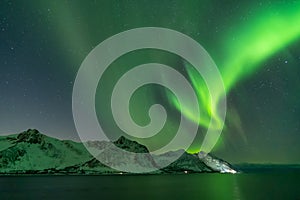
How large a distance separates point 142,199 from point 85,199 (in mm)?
21820

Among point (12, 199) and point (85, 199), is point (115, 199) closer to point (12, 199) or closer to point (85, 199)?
point (85, 199)

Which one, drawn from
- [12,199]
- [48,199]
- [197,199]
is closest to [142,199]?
[197,199]

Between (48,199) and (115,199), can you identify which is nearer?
(115,199)

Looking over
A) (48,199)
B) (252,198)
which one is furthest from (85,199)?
(252,198)

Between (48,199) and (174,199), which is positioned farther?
(48,199)

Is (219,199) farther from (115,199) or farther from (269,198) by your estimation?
(115,199)

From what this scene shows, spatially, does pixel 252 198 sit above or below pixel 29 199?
above

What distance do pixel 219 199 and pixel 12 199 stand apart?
2956 inches

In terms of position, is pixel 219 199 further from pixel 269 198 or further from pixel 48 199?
pixel 48 199

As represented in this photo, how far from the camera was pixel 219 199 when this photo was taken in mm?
117875

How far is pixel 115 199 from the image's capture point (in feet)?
390

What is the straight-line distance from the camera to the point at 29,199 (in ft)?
400

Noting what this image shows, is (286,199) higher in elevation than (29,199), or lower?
higher

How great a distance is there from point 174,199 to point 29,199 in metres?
53.8
